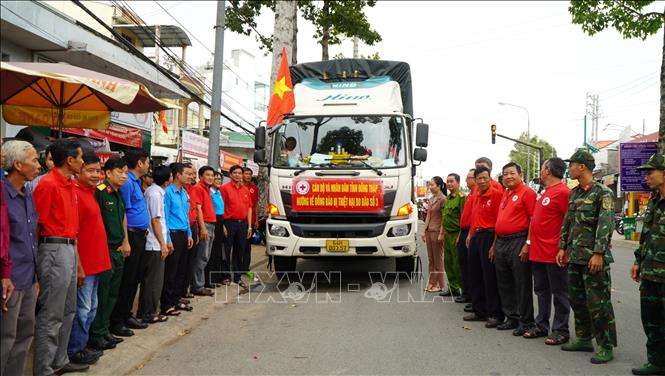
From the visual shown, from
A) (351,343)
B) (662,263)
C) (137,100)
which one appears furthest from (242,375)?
(137,100)

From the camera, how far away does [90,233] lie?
14.1 ft

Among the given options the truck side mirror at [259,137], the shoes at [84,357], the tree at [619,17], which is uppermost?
the tree at [619,17]

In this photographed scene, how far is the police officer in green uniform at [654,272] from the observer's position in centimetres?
422

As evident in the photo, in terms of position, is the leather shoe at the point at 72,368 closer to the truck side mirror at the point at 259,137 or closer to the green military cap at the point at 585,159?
the green military cap at the point at 585,159

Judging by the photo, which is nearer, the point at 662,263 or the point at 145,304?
the point at 662,263

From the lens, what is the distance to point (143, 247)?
17.7ft

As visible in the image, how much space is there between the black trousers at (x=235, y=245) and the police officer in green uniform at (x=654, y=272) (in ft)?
19.4

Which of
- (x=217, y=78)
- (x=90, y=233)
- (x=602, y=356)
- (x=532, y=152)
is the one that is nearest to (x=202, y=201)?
(x=90, y=233)

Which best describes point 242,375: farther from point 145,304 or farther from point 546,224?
point 546,224

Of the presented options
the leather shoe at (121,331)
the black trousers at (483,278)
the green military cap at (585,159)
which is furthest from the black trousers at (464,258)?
the leather shoe at (121,331)

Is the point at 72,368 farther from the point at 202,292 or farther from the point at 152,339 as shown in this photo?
the point at 202,292

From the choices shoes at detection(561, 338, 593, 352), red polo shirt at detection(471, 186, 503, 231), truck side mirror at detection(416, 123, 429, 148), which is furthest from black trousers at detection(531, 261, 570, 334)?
truck side mirror at detection(416, 123, 429, 148)

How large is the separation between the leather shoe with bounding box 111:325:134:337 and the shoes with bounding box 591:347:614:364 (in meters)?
4.37

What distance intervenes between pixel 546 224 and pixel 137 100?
200 inches
